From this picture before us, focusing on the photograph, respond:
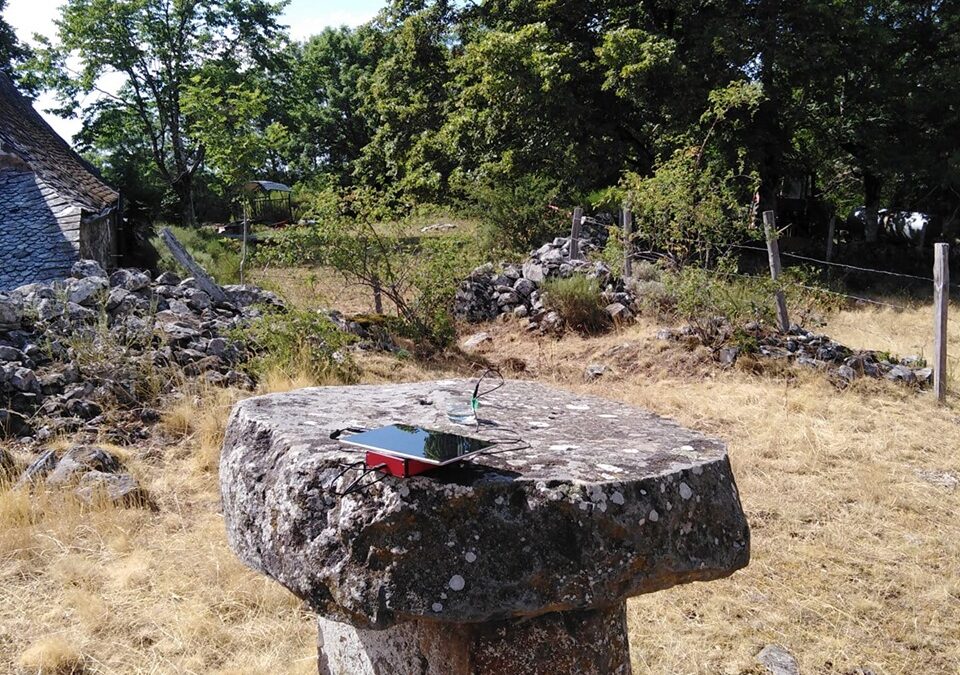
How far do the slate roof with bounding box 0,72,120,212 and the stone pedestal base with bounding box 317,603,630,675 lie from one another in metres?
13.3

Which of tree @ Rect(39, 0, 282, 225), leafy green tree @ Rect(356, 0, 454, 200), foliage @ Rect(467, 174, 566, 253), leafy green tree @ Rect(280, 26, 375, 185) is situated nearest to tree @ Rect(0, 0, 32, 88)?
tree @ Rect(39, 0, 282, 225)

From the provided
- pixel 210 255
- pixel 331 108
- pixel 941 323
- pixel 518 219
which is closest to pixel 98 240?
pixel 210 255

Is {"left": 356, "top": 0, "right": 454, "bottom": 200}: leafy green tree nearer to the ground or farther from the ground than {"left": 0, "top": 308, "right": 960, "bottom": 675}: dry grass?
farther from the ground

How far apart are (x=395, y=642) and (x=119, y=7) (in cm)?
2875

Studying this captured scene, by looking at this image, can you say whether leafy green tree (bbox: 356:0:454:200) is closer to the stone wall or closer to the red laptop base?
the stone wall

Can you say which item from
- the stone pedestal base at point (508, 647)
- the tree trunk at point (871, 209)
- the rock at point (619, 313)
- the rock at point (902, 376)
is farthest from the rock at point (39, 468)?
the tree trunk at point (871, 209)

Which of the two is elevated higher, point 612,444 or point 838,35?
point 838,35

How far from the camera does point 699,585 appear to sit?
13.3ft

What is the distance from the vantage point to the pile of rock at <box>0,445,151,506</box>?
482 cm

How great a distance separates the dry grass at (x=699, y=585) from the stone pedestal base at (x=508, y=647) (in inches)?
43.0

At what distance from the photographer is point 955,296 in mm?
14211

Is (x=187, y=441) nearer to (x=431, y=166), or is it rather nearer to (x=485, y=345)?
(x=485, y=345)

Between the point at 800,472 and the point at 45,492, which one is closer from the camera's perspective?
the point at 45,492

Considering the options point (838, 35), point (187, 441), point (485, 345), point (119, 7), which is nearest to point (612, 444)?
point (187, 441)
